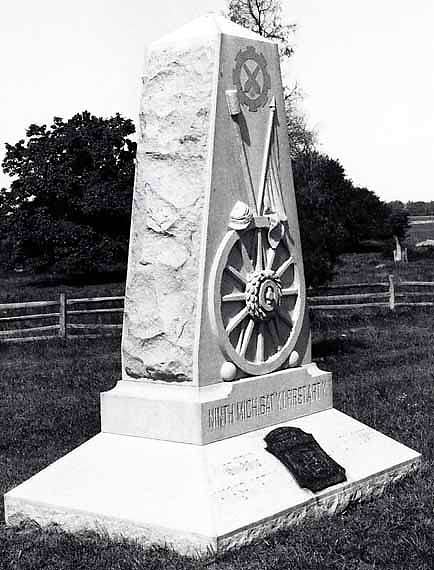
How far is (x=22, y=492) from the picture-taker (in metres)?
7.11

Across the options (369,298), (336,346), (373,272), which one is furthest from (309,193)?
(373,272)

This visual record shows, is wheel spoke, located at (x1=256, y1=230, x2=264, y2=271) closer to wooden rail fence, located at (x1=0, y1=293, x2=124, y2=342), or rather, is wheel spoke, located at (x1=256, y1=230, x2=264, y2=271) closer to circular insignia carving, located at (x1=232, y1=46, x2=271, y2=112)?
circular insignia carving, located at (x1=232, y1=46, x2=271, y2=112)

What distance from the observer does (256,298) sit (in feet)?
24.6

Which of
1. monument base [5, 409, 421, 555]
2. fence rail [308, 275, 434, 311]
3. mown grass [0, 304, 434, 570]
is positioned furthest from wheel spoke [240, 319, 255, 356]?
fence rail [308, 275, 434, 311]

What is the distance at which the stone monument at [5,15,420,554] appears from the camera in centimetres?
675

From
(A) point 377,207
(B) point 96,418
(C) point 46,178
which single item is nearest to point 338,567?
(B) point 96,418

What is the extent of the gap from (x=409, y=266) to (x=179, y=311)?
32.3m

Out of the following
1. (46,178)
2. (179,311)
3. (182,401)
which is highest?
(46,178)

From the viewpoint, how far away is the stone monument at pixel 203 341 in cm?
675

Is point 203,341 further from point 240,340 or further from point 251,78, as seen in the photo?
point 251,78

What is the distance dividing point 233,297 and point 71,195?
1353 inches

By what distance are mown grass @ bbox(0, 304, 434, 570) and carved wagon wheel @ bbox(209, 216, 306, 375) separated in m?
1.33

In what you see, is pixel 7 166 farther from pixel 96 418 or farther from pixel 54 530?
pixel 54 530

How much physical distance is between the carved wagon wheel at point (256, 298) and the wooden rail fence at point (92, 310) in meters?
11.9
